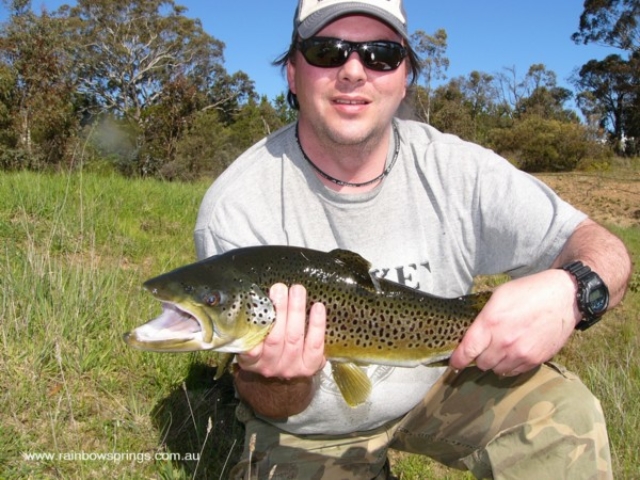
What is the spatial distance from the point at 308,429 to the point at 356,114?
1.71 meters

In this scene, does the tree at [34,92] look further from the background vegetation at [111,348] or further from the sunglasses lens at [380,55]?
the sunglasses lens at [380,55]

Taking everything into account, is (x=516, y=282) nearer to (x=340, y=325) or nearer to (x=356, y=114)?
(x=340, y=325)

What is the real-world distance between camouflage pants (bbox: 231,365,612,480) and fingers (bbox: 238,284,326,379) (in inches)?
24.6

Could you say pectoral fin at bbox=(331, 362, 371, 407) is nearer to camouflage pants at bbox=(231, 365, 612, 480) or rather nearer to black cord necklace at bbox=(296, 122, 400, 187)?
camouflage pants at bbox=(231, 365, 612, 480)

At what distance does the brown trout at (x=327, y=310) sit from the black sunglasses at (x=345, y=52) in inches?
49.0

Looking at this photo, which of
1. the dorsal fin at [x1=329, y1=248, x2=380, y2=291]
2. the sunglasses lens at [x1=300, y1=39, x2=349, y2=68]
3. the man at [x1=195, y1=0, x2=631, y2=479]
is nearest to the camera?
the dorsal fin at [x1=329, y1=248, x2=380, y2=291]

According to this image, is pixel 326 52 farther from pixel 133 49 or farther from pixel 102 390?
pixel 133 49

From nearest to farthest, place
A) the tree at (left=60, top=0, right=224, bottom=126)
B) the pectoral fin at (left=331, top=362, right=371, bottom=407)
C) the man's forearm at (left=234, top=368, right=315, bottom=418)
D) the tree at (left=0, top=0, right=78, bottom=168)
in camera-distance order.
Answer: the pectoral fin at (left=331, top=362, right=371, bottom=407), the man's forearm at (left=234, top=368, right=315, bottom=418), the tree at (left=0, top=0, right=78, bottom=168), the tree at (left=60, top=0, right=224, bottom=126)

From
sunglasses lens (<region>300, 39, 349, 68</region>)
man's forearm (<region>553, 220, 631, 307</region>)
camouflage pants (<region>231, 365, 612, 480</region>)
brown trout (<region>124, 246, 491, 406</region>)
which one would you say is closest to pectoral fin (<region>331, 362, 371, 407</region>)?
brown trout (<region>124, 246, 491, 406</region>)

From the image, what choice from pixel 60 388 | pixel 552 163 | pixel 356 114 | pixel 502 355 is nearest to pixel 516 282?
pixel 502 355

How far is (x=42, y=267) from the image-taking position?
4.13m

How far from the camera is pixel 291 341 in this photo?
7.64ft

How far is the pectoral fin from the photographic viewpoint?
257 cm

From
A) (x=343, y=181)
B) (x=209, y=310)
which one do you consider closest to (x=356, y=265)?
(x=209, y=310)
